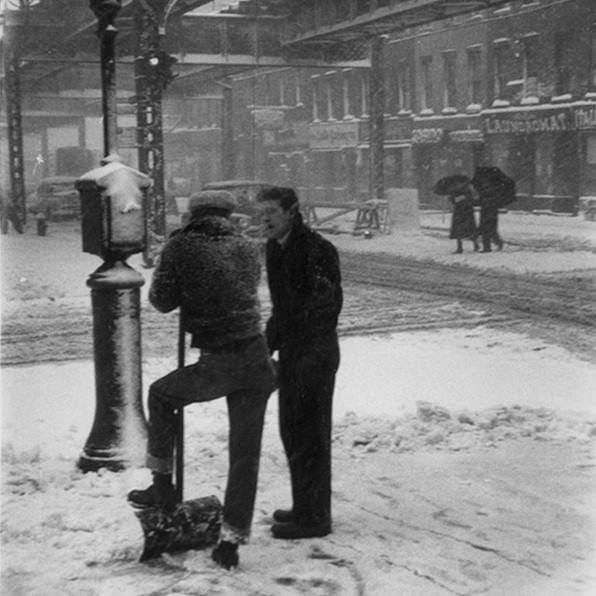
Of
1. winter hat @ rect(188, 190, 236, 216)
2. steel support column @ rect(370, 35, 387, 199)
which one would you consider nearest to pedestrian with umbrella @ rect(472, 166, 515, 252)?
steel support column @ rect(370, 35, 387, 199)

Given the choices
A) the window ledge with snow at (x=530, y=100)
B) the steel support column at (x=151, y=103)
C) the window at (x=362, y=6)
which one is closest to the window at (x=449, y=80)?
the window ledge with snow at (x=530, y=100)

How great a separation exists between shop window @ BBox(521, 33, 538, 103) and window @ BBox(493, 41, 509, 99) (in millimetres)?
1158

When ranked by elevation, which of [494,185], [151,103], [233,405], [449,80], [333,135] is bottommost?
[233,405]

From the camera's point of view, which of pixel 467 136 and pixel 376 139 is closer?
pixel 376 139

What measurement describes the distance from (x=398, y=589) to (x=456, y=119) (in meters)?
37.7

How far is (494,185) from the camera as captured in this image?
21062 millimetres

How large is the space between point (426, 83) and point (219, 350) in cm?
3984

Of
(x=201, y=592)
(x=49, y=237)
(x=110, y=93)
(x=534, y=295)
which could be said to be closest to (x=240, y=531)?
(x=201, y=592)

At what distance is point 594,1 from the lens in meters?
33.6

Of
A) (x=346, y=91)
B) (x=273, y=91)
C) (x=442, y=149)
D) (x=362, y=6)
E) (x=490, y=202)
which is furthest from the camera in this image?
(x=273, y=91)

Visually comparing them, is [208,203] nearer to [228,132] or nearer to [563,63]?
[563,63]

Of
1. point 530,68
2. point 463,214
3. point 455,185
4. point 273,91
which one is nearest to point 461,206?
point 463,214

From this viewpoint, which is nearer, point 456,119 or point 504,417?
A: point 504,417

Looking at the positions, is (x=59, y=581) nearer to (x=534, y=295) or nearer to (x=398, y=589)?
(x=398, y=589)
